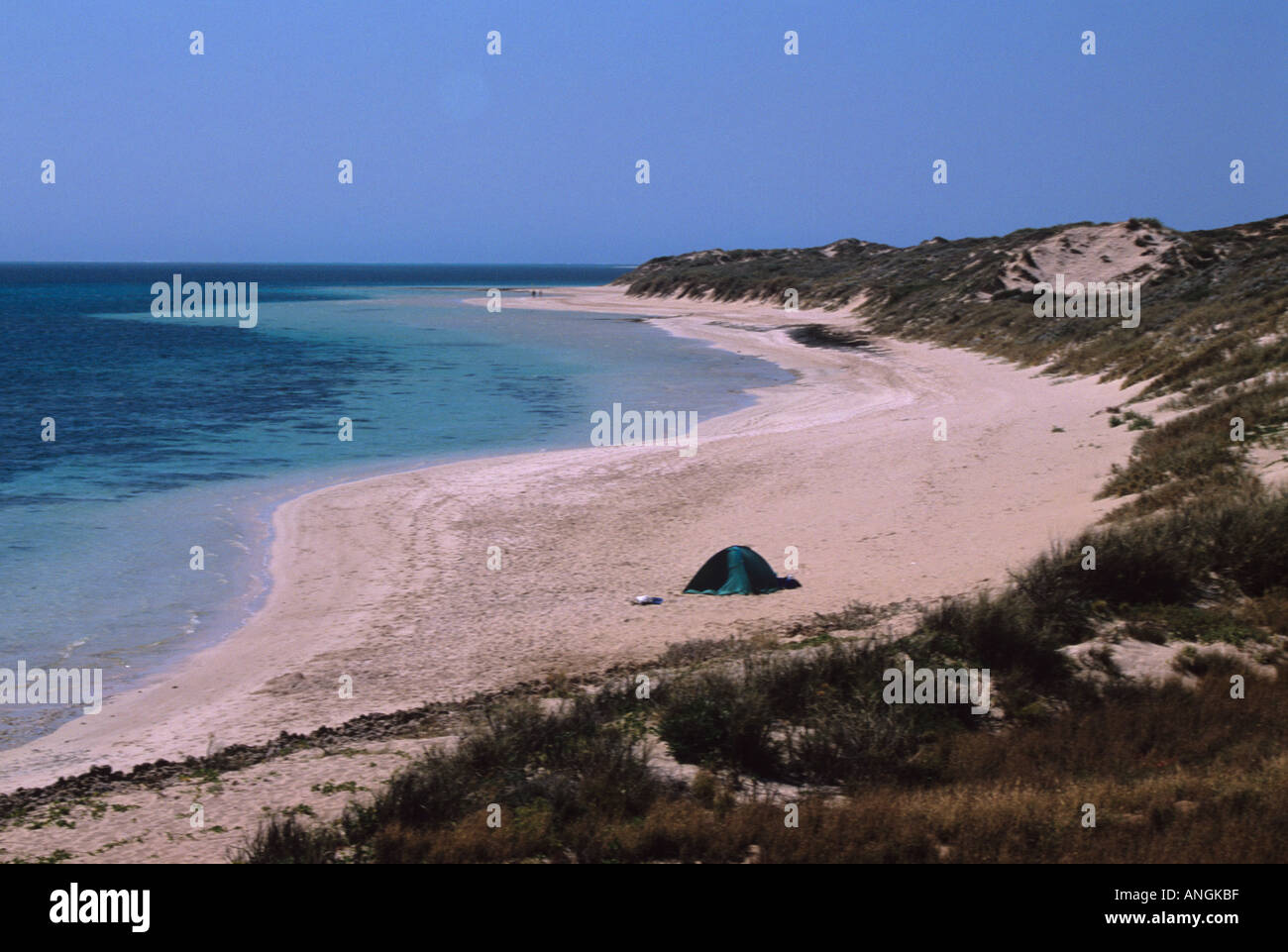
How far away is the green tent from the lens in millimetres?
12195

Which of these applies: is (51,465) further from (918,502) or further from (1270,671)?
(1270,671)

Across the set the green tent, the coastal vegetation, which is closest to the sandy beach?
the green tent

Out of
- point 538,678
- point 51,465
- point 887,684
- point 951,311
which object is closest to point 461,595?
point 538,678

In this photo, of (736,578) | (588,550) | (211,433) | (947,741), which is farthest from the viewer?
(211,433)

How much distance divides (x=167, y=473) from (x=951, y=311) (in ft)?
123

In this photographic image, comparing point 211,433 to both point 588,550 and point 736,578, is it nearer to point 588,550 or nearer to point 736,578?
point 588,550

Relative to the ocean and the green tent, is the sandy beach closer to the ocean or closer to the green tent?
the green tent

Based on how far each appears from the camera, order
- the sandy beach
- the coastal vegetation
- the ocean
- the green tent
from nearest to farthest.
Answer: the coastal vegetation
the sandy beach
the green tent
the ocean

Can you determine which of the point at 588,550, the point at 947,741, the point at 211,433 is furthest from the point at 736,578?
the point at 211,433

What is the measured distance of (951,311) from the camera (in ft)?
159

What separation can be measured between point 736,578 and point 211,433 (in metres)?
19.8

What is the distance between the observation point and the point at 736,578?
12.3 metres

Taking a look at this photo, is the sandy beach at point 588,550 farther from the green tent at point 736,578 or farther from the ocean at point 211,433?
the ocean at point 211,433

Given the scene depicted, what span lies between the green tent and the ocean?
18.9ft
